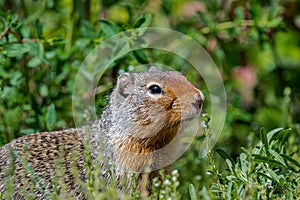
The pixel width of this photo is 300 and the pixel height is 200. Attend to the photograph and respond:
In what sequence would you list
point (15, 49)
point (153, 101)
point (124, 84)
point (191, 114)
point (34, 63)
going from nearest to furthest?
point (191, 114)
point (153, 101)
point (124, 84)
point (15, 49)
point (34, 63)

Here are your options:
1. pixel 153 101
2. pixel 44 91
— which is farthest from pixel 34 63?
pixel 153 101

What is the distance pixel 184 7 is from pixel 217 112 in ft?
6.69

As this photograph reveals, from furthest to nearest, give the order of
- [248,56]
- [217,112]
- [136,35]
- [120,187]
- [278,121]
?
[248,56]
[278,121]
[217,112]
[136,35]
[120,187]

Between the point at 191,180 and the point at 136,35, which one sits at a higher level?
the point at 136,35

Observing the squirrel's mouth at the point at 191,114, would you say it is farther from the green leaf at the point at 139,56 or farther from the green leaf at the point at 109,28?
the green leaf at the point at 109,28

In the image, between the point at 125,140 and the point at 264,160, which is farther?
the point at 125,140

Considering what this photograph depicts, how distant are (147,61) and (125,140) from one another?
84 centimetres

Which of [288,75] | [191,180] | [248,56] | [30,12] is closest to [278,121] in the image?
[288,75]

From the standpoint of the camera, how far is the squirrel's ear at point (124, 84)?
404 cm

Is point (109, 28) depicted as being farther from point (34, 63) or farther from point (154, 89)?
point (154, 89)

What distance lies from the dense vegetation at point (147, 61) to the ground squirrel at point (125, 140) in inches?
9.0

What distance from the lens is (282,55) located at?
21.7 feet

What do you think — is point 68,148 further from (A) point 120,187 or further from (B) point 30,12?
(B) point 30,12

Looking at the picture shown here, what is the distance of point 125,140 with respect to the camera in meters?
3.96
